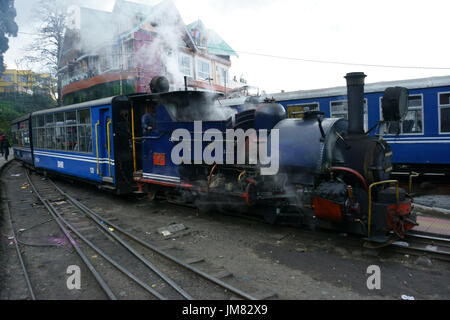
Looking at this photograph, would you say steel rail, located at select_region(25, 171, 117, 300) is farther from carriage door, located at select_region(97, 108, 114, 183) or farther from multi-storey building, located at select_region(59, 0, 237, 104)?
multi-storey building, located at select_region(59, 0, 237, 104)

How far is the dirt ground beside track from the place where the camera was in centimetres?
394

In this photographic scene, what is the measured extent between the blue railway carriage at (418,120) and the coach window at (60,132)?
7.86 metres

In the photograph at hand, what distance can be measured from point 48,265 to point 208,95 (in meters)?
4.73

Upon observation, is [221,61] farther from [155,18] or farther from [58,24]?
[155,18]

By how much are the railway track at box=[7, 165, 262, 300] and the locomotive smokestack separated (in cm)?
331

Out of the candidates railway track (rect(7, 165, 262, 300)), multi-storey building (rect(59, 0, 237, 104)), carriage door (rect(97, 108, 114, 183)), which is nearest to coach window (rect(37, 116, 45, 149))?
multi-storey building (rect(59, 0, 237, 104))

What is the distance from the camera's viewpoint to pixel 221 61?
3081 cm

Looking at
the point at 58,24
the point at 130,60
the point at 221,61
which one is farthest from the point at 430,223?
the point at 58,24

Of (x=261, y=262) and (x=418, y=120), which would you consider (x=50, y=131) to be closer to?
(x=261, y=262)

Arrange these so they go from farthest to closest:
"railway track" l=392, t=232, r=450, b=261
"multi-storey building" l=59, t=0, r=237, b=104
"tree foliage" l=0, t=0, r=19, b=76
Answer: "tree foliage" l=0, t=0, r=19, b=76
"multi-storey building" l=59, t=0, r=237, b=104
"railway track" l=392, t=232, r=450, b=261

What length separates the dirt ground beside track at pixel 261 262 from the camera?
3.94 m

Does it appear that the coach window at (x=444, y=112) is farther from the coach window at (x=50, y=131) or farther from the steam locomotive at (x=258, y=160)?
the coach window at (x=50, y=131)

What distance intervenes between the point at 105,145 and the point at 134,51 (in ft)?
32.4
